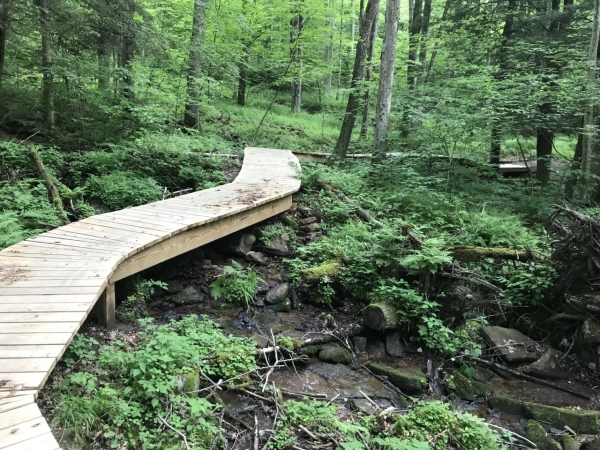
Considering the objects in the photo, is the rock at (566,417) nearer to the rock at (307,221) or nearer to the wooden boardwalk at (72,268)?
the wooden boardwalk at (72,268)

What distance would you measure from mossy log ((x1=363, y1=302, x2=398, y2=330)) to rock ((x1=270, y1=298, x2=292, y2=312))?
1329mm

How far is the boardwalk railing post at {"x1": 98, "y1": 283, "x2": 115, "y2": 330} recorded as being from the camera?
16.0 ft

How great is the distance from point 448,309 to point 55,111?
11.4 meters

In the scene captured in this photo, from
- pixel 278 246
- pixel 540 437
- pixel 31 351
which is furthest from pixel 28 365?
pixel 278 246

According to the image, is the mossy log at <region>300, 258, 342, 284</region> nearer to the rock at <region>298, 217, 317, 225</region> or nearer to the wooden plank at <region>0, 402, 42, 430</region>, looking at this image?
the rock at <region>298, 217, 317, 225</region>

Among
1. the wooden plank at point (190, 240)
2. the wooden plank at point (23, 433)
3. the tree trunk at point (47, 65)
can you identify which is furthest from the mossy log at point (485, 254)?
the tree trunk at point (47, 65)

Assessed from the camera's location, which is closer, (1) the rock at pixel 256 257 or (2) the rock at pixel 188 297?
(2) the rock at pixel 188 297

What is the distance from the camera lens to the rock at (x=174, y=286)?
264 inches

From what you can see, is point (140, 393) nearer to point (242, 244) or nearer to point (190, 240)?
point (190, 240)

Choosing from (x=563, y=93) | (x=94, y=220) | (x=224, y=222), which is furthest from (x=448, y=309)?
(x=563, y=93)

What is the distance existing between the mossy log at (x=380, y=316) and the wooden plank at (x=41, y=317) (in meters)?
3.70

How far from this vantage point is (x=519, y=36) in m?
13.5

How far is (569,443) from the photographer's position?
4.12 m

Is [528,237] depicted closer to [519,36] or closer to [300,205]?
[300,205]
